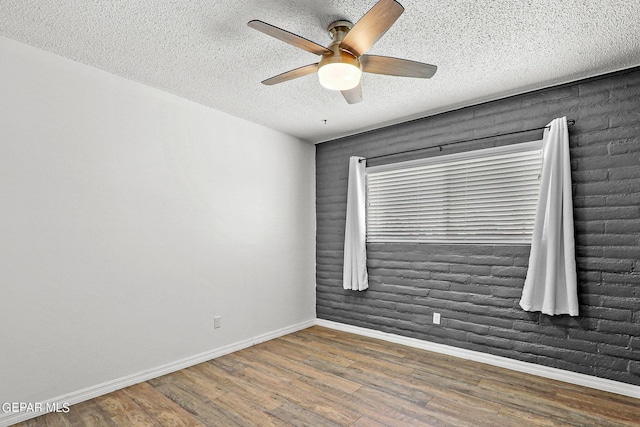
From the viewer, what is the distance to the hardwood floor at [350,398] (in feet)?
7.32

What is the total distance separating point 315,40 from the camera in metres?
2.25

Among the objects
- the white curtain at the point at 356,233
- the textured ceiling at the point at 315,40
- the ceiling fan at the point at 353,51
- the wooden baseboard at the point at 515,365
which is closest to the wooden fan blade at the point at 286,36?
the ceiling fan at the point at 353,51

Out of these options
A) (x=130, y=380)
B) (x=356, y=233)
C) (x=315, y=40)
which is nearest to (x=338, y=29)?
(x=315, y=40)

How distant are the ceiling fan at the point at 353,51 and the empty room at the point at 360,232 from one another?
1 centimetres

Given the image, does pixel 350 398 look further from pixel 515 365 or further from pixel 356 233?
pixel 356 233

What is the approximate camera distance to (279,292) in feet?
13.5

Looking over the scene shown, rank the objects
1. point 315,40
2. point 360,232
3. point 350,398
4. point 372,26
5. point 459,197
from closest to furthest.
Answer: point 372,26 < point 315,40 < point 350,398 < point 459,197 < point 360,232

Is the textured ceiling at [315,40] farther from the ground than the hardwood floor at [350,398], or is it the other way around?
the textured ceiling at [315,40]

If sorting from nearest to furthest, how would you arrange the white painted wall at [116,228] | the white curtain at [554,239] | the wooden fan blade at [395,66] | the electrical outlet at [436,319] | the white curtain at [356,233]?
the wooden fan blade at [395,66] < the white painted wall at [116,228] < the white curtain at [554,239] < the electrical outlet at [436,319] < the white curtain at [356,233]

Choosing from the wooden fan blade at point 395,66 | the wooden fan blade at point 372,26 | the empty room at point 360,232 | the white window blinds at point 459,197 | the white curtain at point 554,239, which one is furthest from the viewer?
the white window blinds at point 459,197

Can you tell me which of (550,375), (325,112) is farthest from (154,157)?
(550,375)

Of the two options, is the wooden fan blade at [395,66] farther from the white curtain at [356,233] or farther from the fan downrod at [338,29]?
the white curtain at [356,233]

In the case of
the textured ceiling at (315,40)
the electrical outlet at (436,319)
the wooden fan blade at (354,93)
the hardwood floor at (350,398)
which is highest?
the textured ceiling at (315,40)
